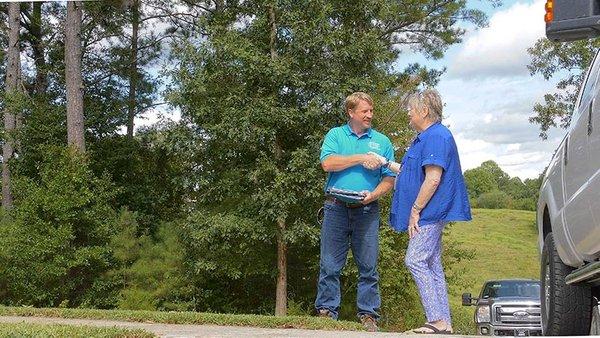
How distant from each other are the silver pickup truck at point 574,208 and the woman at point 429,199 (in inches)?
28.3

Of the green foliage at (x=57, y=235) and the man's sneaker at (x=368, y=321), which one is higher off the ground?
the green foliage at (x=57, y=235)

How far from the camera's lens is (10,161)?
29531 millimetres

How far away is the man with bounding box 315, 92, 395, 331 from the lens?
721 cm

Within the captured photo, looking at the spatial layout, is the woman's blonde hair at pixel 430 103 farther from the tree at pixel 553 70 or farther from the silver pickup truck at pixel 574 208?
the tree at pixel 553 70

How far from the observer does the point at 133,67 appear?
3297 cm

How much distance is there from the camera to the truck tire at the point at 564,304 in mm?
5684

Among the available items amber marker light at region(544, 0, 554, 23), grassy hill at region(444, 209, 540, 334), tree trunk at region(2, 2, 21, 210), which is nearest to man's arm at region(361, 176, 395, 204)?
amber marker light at region(544, 0, 554, 23)

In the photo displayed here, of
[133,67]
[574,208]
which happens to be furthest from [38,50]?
[574,208]

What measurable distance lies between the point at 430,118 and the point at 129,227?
22576 mm

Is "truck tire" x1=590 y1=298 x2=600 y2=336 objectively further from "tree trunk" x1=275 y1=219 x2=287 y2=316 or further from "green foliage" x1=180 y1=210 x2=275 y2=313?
"tree trunk" x1=275 y1=219 x2=287 y2=316

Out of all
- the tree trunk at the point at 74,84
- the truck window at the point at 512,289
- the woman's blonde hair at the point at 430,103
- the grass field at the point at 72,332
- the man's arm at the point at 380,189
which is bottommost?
the truck window at the point at 512,289

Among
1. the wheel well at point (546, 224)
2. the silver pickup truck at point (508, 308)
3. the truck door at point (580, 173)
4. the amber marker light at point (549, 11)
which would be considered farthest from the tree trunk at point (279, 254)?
the amber marker light at point (549, 11)

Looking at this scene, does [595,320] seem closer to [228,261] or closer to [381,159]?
[381,159]

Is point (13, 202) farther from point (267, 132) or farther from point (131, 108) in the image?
point (267, 132)
